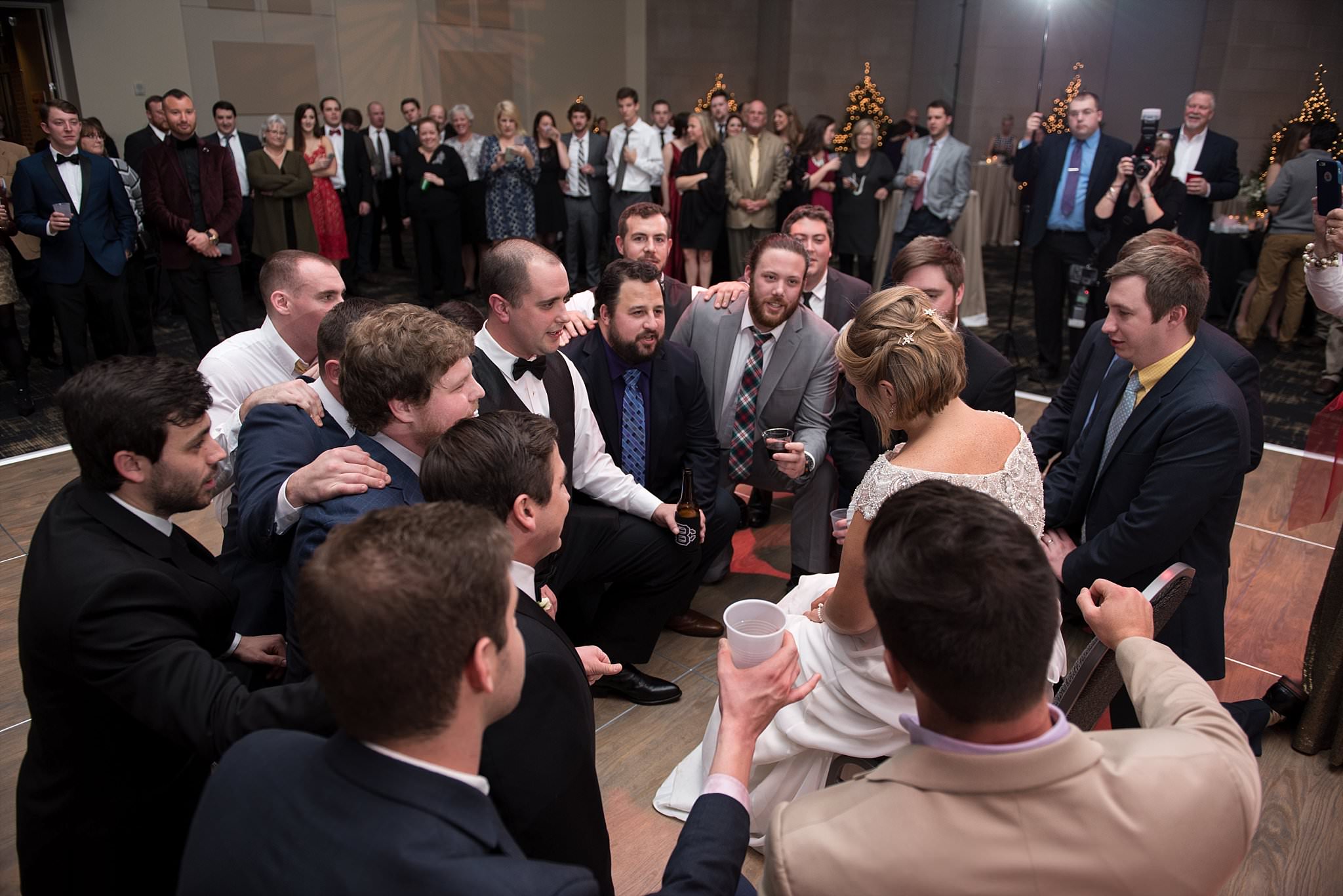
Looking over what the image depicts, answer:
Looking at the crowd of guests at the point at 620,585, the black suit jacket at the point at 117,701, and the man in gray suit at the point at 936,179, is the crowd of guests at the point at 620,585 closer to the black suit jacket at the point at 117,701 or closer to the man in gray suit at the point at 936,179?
the black suit jacket at the point at 117,701

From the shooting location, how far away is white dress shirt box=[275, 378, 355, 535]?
2.12 metres

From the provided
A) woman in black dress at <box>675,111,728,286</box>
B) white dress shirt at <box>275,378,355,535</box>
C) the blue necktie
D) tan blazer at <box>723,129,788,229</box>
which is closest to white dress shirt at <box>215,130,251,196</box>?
woman in black dress at <box>675,111,728,286</box>

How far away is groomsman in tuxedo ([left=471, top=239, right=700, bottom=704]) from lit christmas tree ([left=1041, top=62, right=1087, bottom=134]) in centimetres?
1126

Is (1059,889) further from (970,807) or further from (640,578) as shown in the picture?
(640,578)

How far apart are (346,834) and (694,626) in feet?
8.52

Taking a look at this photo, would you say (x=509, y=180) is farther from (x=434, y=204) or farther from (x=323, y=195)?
(x=323, y=195)

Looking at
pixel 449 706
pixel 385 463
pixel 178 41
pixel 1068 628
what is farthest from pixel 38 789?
pixel 178 41

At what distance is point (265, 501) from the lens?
2207 mm

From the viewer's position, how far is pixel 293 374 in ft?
10.6

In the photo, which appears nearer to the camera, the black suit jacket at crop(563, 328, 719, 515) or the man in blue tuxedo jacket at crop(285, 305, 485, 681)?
the man in blue tuxedo jacket at crop(285, 305, 485, 681)

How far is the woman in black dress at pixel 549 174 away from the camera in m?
8.79

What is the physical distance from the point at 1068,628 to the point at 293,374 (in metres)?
3.08

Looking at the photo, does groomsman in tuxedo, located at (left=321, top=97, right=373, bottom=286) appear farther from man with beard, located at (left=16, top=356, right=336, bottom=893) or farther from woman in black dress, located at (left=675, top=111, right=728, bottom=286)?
man with beard, located at (left=16, top=356, right=336, bottom=893)

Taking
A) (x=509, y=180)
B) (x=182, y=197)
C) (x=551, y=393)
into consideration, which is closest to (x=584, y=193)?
(x=509, y=180)
